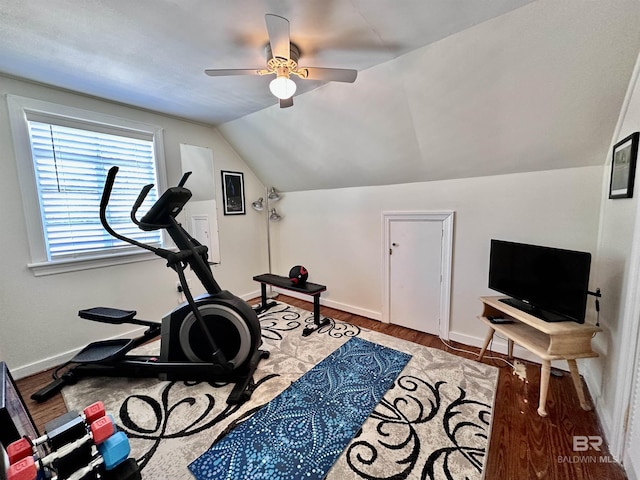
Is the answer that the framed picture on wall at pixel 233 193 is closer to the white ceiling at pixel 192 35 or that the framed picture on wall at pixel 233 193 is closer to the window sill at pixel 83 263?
the window sill at pixel 83 263

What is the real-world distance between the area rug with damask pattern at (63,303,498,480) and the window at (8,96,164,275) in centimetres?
116

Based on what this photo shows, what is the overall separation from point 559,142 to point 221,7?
240 centimetres

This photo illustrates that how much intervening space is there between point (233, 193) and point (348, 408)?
9.82 feet

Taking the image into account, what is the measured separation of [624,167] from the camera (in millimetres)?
1523

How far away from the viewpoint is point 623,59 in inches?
55.4

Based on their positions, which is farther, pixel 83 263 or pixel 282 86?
pixel 83 263

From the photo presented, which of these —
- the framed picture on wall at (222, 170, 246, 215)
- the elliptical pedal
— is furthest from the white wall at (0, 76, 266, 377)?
the elliptical pedal

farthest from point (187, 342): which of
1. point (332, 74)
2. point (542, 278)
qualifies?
point (542, 278)

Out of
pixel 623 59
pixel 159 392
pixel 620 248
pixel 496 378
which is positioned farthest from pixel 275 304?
pixel 623 59

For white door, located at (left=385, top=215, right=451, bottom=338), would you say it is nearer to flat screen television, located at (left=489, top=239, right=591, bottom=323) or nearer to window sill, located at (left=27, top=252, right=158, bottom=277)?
flat screen television, located at (left=489, top=239, right=591, bottom=323)

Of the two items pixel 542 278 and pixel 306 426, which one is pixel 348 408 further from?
pixel 542 278

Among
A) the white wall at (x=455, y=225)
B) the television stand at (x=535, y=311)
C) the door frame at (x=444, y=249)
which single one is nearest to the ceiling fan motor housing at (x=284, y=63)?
the white wall at (x=455, y=225)

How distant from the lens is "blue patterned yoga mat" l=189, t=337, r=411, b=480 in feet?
4.51

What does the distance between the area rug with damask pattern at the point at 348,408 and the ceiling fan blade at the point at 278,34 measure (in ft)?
7.43
